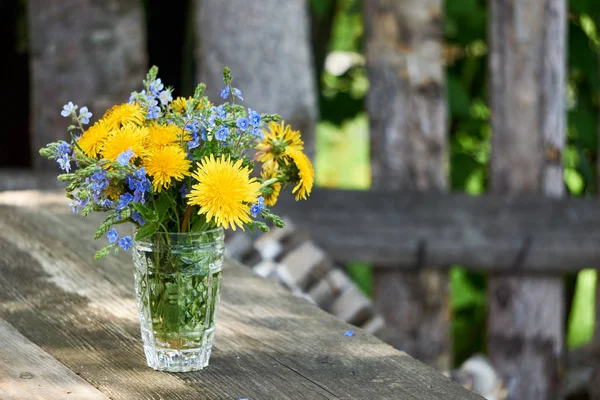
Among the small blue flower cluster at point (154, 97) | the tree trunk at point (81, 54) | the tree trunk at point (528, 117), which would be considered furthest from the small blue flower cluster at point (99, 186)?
the tree trunk at point (528, 117)

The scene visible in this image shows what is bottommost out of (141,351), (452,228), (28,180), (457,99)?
(452,228)

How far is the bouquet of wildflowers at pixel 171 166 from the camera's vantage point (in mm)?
1258

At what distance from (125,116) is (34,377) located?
0.41 m

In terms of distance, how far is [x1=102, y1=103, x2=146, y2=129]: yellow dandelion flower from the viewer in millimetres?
1342

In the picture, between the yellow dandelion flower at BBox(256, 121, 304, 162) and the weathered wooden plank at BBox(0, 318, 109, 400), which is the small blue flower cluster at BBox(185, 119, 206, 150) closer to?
the yellow dandelion flower at BBox(256, 121, 304, 162)

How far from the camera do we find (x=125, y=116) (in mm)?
1351

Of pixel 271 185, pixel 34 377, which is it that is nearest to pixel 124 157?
pixel 271 185

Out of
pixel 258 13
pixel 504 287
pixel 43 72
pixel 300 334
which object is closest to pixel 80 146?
pixel 300 334

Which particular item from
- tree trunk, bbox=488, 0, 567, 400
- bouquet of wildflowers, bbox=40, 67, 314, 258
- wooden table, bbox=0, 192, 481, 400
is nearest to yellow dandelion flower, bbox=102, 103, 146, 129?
bouquet of wildflowers, bbox=40, 67, 314, 258

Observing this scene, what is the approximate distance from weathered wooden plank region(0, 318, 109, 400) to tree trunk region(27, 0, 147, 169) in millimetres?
1836

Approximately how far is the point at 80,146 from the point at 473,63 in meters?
3.11

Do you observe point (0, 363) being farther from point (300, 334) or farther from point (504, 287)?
point (504, 287)

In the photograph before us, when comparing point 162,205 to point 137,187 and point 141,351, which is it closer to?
point 137,187

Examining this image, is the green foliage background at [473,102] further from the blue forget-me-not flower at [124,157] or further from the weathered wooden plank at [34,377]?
the blue forget-me-not flower at [124,157]
